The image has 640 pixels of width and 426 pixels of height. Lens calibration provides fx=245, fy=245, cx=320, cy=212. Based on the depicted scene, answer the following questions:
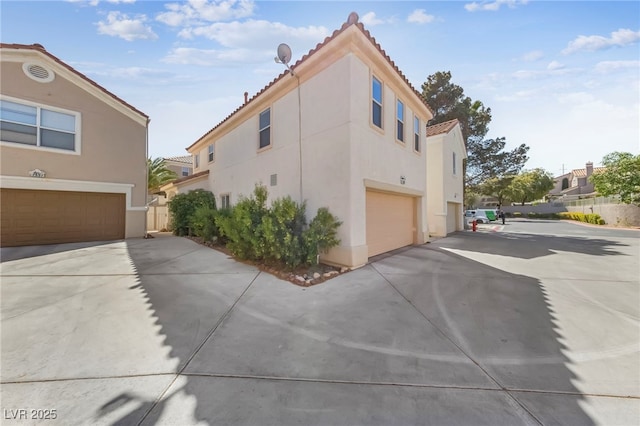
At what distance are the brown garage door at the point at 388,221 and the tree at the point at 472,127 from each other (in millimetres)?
14868

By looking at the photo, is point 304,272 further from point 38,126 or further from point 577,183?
point 577,183

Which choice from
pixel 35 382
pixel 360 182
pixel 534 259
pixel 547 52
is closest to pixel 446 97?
pixel 547 52

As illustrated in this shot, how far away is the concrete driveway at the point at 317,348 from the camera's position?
2.16 m

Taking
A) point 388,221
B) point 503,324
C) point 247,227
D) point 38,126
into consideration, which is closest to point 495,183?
point 388,221

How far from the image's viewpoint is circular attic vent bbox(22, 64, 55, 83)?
902cm

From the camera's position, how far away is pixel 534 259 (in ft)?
25.9

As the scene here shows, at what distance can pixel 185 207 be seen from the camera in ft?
43.7

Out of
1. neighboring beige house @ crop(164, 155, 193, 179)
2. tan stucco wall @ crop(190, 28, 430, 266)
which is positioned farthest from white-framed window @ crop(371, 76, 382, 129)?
neighboring beige house @ crop(164, 155, 193, 179)

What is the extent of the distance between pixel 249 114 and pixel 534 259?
11982 mm

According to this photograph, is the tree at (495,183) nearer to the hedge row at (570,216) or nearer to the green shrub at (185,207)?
the hedge row at (570,216)

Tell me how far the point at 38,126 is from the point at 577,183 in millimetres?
72991

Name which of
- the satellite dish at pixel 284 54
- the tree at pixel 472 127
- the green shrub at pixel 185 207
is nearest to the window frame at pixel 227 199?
the green shrub at pixel 185 207

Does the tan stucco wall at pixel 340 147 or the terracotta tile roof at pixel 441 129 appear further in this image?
the terracotta tile roof at pixel 441 129

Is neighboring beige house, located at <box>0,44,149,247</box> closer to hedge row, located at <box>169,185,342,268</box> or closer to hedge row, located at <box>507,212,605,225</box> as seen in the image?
hedge row, located at <box>169,185,342,268</box>
